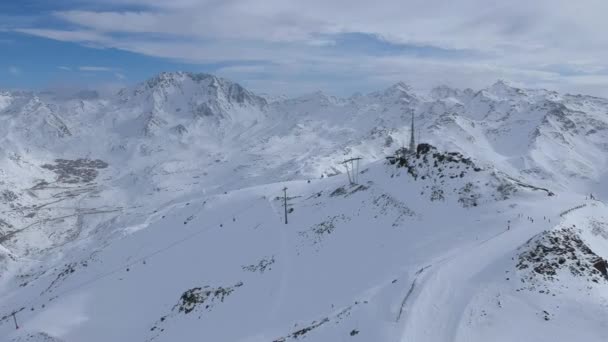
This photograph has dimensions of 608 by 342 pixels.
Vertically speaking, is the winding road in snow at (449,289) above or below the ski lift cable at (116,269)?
above

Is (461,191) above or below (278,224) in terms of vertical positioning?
above

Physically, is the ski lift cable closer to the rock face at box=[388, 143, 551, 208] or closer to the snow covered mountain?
the snow covered mountain

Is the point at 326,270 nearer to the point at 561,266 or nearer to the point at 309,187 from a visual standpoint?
the point at 561,266

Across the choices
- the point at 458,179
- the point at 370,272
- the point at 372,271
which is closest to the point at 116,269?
the point at 370,272

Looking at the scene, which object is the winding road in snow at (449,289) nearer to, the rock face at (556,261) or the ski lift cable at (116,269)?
the rock face at (556,261)

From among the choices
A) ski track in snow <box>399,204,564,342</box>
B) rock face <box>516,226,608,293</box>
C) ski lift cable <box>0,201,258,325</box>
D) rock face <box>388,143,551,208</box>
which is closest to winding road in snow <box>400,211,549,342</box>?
ski track in snow <box>399,204,564,342</box>

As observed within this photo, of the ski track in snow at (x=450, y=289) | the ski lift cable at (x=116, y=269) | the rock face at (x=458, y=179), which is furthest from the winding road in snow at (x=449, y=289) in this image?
the ski lift cable at (x=116, y=269)

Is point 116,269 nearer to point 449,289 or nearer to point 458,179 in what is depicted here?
point 458,179

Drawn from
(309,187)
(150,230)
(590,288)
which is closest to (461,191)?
(590,288)
